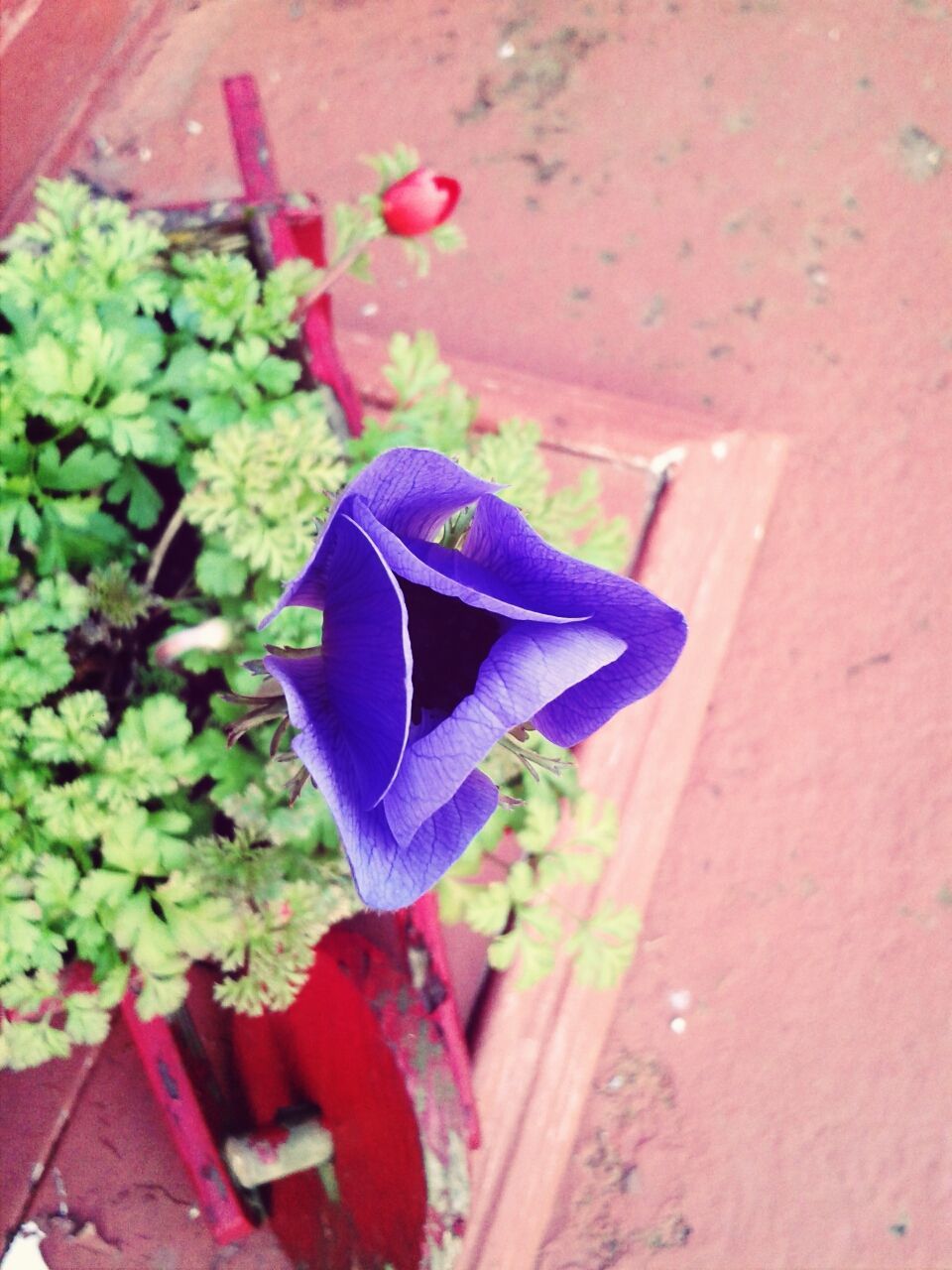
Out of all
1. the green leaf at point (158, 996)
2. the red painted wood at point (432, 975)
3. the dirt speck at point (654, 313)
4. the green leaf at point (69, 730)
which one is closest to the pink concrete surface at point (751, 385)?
the dirt speck at point (654, 313)

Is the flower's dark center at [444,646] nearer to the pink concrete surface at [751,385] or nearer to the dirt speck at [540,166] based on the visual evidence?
the pink concrete surface at [751,385]

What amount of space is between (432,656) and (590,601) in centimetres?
Answer: 8

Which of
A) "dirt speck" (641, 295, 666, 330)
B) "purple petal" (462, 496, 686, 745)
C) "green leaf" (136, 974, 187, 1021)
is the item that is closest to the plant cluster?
"green leaf" (136, 974, 187, 1021)

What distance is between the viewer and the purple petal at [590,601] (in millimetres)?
494

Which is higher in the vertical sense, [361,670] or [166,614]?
[361,670]

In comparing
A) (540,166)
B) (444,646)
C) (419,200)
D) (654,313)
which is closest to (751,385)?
(654,313)

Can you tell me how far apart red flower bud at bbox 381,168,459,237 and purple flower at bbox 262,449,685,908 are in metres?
0.48

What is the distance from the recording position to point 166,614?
954 mm

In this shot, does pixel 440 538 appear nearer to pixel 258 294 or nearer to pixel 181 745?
pixel 181 745

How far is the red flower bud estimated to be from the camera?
2.95 feet

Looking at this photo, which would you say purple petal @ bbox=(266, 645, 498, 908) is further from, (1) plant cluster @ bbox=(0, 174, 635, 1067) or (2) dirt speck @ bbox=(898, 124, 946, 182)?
(2) dirt speck @ bbox=(898, 124, 946, 182)

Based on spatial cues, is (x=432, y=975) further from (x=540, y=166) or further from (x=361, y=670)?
(x=540, y=166)

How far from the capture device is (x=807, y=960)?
1.29 meters

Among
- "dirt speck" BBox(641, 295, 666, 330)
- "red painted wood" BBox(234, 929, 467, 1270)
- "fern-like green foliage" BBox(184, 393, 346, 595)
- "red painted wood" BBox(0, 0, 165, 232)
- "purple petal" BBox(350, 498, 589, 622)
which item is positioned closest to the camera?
"purple petal" BBox(350, 498, 589, 622)
